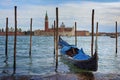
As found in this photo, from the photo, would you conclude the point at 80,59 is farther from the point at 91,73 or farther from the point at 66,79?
the point at 66,79

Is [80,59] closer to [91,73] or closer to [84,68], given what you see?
[84,68]

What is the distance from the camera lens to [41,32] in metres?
186

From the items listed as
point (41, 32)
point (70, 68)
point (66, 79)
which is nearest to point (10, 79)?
point (66, 79)

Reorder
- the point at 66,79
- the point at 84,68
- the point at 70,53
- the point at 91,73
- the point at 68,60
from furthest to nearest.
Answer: the point at 70,53 → the point at 68,60 → the point at 84,68 → the point at 91,73 → the point at 66,79

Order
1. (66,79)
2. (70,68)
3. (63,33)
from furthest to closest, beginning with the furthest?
(63,33)
(70,68)
(66,79)

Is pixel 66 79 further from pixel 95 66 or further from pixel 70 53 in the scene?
pixel 70 53

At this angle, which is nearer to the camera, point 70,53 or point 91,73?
point 91,73

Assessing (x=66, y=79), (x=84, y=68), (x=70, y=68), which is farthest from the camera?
(x=70, y=68)

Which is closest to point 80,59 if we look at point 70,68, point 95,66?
point 70,68

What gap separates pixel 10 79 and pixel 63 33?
15500 centimetres

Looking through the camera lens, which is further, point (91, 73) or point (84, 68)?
point (84, 68)

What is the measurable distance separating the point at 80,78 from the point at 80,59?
6.02 m

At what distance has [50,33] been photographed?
583 ft

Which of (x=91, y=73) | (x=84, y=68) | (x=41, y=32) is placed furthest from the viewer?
(x=41, y=32)
